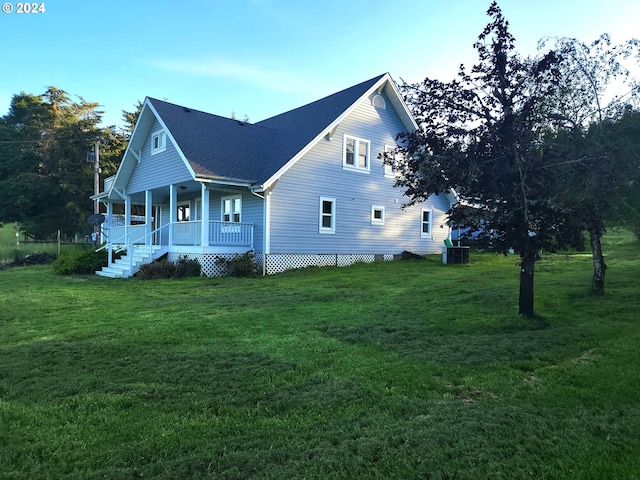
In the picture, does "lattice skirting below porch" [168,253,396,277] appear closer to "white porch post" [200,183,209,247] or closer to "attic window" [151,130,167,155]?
"white porch post" [200,183,209,247]

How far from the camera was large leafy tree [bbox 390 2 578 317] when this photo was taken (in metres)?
6.74

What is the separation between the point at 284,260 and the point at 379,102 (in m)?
8.61

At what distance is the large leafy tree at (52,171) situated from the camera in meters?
34.4

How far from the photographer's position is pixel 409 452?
287cm

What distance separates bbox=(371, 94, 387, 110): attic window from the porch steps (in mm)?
11105

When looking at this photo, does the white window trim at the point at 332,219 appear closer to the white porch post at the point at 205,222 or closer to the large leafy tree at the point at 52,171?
the white porch post at the point at 205,222

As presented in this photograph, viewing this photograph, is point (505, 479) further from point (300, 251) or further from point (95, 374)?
point (300, 251)

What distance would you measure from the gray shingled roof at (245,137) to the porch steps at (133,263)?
3.99 m

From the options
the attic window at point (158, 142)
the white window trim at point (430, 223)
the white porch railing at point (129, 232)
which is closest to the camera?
the attic window at point (158, 142)

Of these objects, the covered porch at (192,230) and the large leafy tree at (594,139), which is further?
the covered porch at (192,230)

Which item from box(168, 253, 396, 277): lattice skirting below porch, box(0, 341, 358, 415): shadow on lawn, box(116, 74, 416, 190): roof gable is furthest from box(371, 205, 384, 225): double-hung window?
box(0, 341, 358, 415): shadow on lawn

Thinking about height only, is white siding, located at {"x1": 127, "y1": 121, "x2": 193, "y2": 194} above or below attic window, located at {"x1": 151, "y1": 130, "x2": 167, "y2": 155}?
below

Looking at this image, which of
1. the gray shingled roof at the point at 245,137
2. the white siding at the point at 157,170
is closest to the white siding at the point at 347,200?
the gray shingled roof at the point at 245,137
